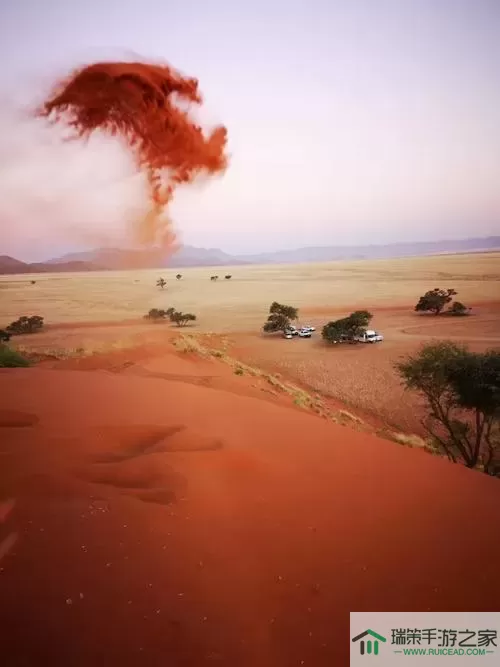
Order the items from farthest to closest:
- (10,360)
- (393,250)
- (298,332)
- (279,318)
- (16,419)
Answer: (393,250)
(279,318)
(298,332)
(10,360)
(16,419)

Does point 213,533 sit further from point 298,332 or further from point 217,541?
point 298,332

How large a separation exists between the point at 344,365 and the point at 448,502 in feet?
35.0

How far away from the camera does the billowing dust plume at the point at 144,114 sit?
29.7ft

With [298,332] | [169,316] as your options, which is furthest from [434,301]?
[169,316]

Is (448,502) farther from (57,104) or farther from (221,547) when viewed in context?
(57,104)

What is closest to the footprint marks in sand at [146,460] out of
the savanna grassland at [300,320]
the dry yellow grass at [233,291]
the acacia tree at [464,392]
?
the acacia tree at [464,392]

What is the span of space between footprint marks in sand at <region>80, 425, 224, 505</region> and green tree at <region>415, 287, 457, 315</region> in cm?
1601

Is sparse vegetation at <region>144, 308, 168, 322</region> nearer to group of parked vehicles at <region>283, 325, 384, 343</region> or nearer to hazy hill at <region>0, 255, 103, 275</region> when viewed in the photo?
hazy hill at <region>0, 255, 103, 275</region>

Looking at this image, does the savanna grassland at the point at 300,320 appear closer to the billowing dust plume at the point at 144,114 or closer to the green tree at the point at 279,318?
the green tree at the point at 279,318

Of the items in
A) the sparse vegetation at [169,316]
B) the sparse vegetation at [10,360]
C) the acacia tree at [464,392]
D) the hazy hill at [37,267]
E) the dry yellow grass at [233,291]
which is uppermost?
the hazy hill at [37,267]

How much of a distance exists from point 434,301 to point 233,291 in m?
12.4

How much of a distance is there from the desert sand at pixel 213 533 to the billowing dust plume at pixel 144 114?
21.8ft

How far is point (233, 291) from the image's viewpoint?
2600 centimetres

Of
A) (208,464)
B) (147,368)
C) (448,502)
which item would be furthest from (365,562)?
(147,368)
